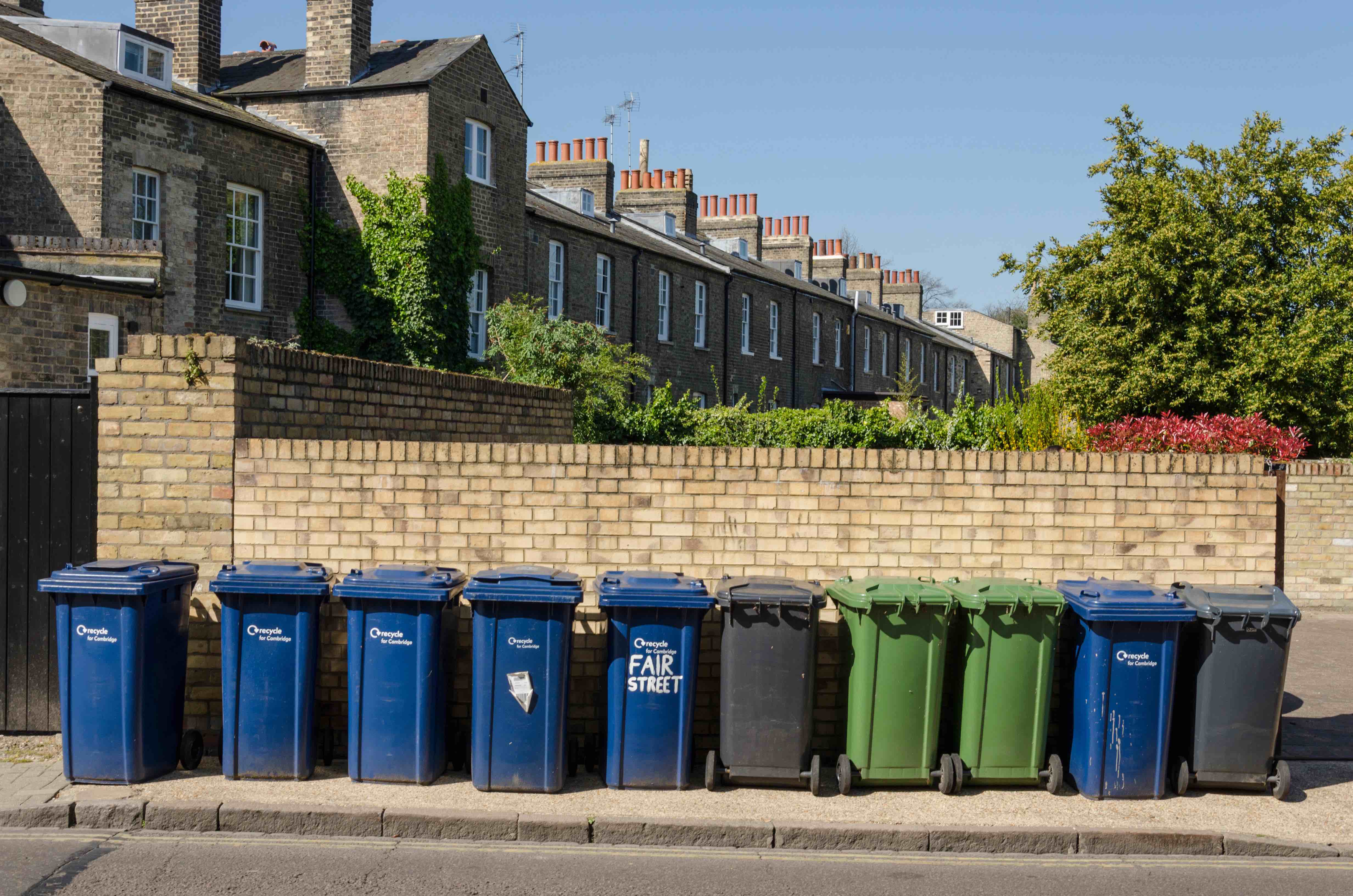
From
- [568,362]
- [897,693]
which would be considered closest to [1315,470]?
[897,693]

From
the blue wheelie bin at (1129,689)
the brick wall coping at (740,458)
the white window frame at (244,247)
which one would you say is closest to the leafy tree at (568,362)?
the white window frame at (244,247)

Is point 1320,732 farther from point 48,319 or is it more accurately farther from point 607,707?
point 48,319

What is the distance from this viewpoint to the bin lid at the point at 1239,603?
6512mm

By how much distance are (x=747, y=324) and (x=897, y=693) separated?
31266 millimetres

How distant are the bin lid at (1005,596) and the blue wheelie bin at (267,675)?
Answer: 3664 mm

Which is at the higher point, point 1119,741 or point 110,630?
point 110,630

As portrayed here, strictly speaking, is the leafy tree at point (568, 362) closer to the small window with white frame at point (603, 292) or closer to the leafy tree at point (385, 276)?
the leafy tree at point (385, 276)

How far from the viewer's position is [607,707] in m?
6.62

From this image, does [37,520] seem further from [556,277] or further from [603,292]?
[603,292]

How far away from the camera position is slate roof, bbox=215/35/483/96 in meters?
22.3

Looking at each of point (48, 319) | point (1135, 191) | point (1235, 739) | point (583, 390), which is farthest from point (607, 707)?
point (1135, 191)

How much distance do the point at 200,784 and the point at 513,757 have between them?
178 centimetres

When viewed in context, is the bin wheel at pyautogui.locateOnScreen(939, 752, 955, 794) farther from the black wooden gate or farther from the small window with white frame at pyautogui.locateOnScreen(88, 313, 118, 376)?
the small window with white frame at pyautogui.locateOnScreen(88, 313, 118, 376)

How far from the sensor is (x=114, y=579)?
21.2ft
